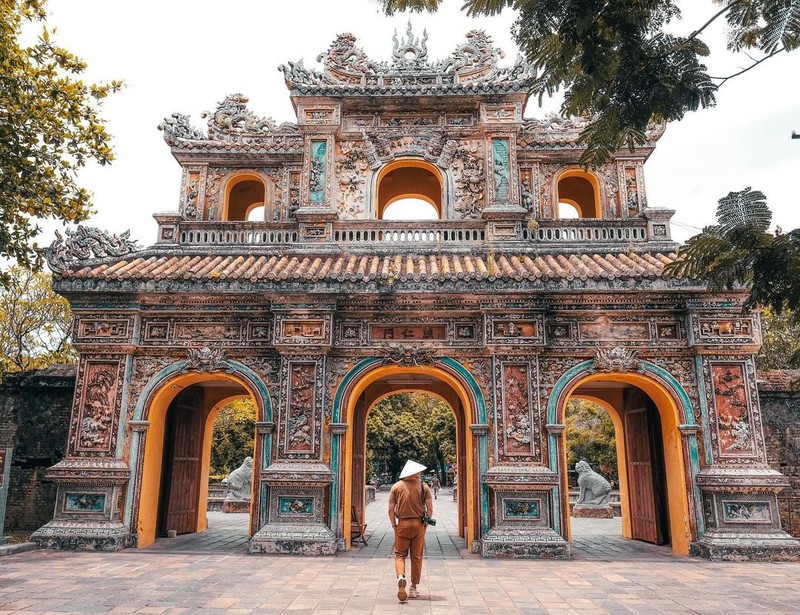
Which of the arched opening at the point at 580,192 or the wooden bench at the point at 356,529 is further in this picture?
the arched opening at the point at 580,192

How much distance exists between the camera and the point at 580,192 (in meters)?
Answer: 14.5

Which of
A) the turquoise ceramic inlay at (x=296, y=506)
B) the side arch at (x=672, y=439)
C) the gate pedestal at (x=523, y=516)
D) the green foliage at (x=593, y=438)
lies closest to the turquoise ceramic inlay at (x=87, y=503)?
the turquoise ceramic inlay at (x=296, y=506)

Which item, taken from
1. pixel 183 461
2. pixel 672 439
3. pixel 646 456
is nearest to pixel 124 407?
pixel 183 461

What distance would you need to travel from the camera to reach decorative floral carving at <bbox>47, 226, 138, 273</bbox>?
35.1 feet

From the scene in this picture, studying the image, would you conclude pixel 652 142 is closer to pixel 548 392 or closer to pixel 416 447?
pixel 548 392

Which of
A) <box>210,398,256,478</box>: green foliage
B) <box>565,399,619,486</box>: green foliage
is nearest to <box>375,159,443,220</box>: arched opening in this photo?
<box>565,399,619,486</box>: green foliage

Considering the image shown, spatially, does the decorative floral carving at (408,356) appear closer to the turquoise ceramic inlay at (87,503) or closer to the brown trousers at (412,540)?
the brown trousers at (412,540)

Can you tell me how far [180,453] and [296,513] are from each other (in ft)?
11.4

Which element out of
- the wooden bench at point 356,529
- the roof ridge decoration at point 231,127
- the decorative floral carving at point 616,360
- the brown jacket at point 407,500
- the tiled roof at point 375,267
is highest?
the roof ridge decoration at point 231,127

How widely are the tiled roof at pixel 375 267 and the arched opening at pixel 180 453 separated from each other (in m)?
1.93

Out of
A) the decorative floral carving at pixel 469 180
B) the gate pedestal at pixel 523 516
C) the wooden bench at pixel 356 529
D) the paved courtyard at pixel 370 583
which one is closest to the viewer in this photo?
the paved courtyard at pixel 370 583

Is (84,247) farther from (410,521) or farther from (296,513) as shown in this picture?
(410,521)

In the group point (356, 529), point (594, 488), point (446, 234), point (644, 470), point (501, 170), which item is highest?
point (501, 170)

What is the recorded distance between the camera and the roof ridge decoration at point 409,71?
42.4ft
